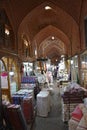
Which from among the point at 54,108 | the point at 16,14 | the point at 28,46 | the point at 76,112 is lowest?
the point at 54,108

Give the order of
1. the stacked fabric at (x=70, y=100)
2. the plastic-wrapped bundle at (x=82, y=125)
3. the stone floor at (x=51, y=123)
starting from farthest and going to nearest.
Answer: the stacked fabric at (x=70, y=100) → the stone floor at (x=51, y=123) → the plastic-wrapped bundle at (x=82, y=125)

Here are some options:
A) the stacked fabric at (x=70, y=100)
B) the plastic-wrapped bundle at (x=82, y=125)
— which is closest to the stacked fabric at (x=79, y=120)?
the plastic-wrapped bundle at (x=82, y=125)

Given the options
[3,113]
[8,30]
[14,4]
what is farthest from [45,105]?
[14,4]

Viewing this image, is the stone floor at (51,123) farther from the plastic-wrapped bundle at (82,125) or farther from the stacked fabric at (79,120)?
the plastic-wrapped bundle at (82,125)

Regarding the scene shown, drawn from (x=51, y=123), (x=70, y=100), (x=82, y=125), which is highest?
(x=70, y=100)

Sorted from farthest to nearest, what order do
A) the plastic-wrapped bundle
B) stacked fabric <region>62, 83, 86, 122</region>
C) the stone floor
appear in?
stacked fabric <region>62, 83, 86, 122</region> < the stone floor < the plastic-wrapped bundle

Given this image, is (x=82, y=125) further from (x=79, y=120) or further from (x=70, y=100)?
(x=70, y=100)

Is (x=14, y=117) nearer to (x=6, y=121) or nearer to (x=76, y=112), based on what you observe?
(x=6, y=121)

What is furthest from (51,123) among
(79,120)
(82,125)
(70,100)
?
(82,125)

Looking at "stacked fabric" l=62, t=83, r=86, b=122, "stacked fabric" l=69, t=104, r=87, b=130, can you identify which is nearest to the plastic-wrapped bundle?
"stacked fabric" l=69, t=104, r=87, b=130

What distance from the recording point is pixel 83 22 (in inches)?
376

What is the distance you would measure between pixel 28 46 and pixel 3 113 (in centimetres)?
892

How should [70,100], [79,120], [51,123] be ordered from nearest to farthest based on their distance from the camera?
[79,120], [70,100], [51,123]

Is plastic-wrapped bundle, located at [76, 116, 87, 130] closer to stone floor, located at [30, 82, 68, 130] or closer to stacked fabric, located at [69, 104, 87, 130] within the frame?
stacked fabric, located at [69, 104, 87, 130]
